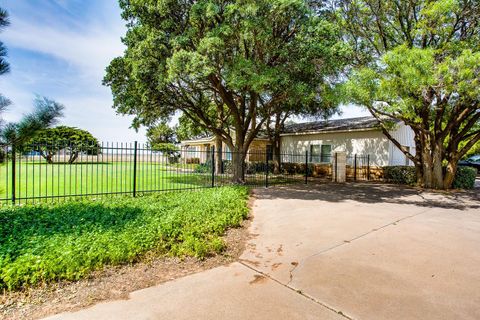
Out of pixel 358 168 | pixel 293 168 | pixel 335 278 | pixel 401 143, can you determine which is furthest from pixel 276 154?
pixel 335 278

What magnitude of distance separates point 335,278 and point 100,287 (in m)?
3.03

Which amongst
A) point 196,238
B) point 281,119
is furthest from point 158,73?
point 281,119

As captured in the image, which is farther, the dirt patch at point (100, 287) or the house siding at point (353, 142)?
the house siding at point (353, 142)

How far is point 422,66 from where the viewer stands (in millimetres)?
8625

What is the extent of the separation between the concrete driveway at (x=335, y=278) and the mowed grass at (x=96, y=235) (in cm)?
81

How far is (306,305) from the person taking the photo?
9.88 feet

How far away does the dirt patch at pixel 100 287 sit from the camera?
2865 mm

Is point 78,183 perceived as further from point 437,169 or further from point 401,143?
point 401,143

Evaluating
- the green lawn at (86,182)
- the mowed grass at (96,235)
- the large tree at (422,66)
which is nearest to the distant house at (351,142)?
the large tree at (422,66)

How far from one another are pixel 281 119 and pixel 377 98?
12.3 m

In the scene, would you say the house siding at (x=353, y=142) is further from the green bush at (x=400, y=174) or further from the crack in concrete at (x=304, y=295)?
the crack in concrete at (x=304, y=295)

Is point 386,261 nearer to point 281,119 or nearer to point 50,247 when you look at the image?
point 50,247

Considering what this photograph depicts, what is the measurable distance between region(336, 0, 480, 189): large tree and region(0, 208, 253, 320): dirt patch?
27.8 ft

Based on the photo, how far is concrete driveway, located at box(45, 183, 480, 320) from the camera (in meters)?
2.88
